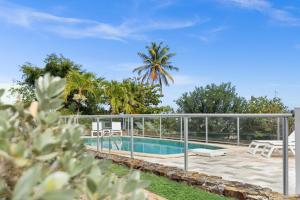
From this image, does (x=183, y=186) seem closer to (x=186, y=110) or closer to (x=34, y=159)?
(x=34, y=159)

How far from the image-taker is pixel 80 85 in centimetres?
2591

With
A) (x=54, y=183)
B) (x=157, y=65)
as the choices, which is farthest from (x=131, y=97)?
(x=54, y=183)

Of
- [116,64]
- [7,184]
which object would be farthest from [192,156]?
[116,64]

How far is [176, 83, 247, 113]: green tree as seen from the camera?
24984 millimetres

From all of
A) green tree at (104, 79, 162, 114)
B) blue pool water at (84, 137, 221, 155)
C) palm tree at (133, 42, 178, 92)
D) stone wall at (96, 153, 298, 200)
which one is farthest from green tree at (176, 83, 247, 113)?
stone wall at (96, 153, 298, 200)

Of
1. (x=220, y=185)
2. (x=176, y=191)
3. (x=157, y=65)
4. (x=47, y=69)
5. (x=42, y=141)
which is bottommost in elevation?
(x=176, y=191)

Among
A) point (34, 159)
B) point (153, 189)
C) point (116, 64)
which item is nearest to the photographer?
point (34, 159)

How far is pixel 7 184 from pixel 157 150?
436 inches

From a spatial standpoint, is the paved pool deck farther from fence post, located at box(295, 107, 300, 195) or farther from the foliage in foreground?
the foliage in foreground

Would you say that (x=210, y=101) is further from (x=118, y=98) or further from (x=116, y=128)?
(x=116, y=128)

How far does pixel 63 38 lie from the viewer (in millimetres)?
26422

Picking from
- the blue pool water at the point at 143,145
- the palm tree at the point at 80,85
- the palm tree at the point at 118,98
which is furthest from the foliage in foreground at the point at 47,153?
the palm tree at the point at 118,98

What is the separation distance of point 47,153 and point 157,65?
129ft

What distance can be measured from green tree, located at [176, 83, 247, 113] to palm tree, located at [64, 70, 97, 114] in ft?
19.4
